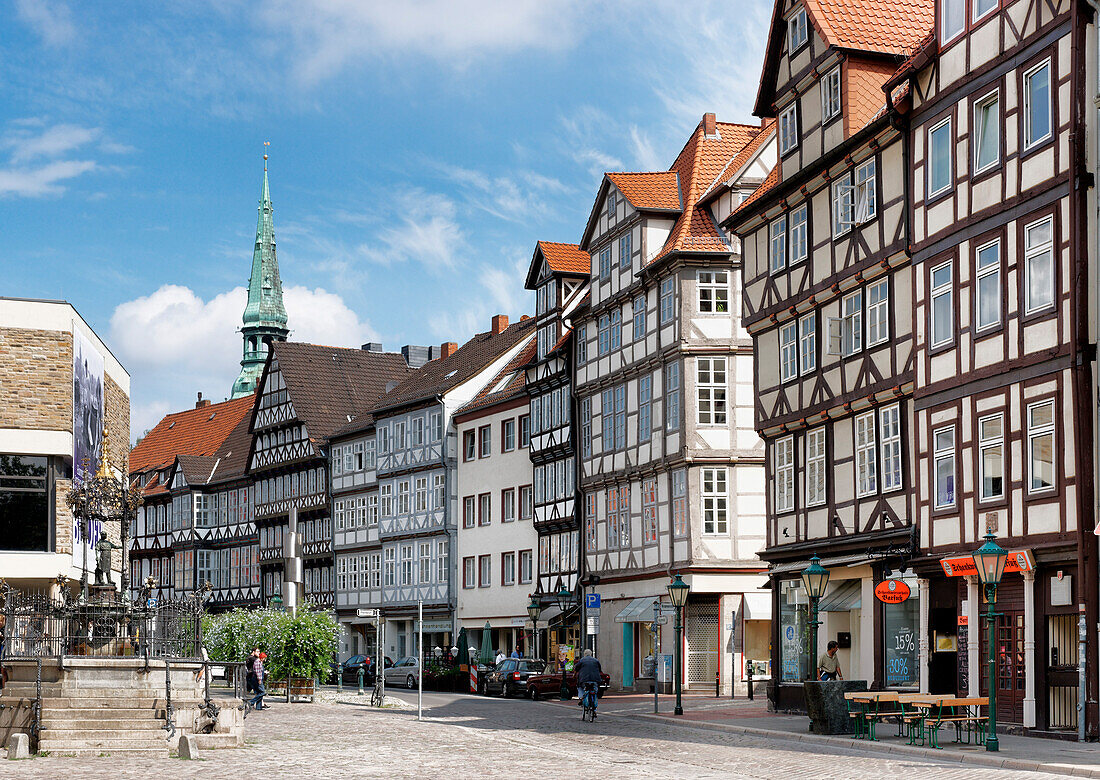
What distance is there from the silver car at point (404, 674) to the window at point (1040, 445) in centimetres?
3528

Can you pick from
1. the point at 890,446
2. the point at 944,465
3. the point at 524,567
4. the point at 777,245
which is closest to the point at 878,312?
the point at 890,446

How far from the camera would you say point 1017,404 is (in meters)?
27.2

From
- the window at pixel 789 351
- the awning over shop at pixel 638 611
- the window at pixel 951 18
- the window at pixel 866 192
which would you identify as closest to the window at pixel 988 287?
the window at pixel 951 18

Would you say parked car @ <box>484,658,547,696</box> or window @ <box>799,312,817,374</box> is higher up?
window @ <box>799,312,817,374</box>

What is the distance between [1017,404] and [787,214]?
11587 mm

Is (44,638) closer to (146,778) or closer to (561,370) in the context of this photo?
(146,778)

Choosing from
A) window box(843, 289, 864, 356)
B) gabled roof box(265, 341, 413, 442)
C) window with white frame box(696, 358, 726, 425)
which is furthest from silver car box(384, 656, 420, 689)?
window box(843, 289, 864, 356)

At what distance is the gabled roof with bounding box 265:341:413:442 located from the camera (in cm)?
8088

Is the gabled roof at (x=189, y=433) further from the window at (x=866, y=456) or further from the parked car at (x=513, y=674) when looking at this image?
the window at (x=866, y=456)

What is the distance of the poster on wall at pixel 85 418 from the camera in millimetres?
51750

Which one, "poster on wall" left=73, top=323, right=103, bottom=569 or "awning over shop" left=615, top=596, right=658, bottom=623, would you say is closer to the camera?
"awning over shop" left=615, top=596, right=658, bottom=623

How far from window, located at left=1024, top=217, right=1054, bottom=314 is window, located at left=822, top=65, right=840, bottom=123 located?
8975 millimetres

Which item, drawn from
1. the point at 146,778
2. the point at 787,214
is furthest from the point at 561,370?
the point at 146,778

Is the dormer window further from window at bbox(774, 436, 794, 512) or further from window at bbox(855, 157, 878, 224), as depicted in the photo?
window at bbox(774, 436, 794, 512)
